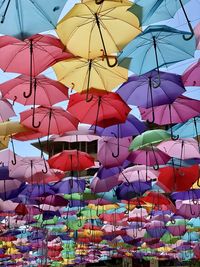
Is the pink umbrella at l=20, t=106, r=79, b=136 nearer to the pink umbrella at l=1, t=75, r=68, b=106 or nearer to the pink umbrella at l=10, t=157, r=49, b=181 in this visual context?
the pink umbrella at l=1, t=75, r=68, b=106

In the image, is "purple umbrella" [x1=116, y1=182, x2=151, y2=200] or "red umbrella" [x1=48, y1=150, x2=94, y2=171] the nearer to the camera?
"red umbrella" [x1=48, y1=150, x2=94, y2=171]

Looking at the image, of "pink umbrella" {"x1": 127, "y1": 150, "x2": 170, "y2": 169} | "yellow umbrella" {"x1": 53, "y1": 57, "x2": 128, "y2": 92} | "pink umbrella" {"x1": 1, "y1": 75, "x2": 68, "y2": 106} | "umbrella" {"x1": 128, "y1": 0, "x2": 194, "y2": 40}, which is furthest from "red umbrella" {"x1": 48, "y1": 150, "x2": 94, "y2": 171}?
"umbrella" {"x1": 128, "y1": 0, "x2": 194, "y2": 40}

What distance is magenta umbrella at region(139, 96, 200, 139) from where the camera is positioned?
6023 mm

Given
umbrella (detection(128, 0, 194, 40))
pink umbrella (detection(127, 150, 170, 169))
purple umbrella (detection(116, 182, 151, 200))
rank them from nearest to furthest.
→ umbrella (detection(128, 0, 194, 40))
pink umbrella (detection(127, 150, 170, 169))
purple umbrella (detection(116, 182, 151, 200))

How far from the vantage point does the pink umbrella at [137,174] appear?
8.61 m

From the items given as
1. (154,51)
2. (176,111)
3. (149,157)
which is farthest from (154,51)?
(149,157)

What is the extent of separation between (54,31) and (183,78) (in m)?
1.62

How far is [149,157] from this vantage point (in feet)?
26.4

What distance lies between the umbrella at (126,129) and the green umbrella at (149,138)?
0.62 ft

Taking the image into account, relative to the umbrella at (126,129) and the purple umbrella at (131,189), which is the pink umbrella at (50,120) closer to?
the umbrella at (126,129)

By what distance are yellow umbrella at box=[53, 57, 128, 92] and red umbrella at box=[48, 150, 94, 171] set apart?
108 inches

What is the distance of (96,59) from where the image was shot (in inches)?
194

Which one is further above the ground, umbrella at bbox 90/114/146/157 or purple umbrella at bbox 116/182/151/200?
umbrella at bbox 90/114/146/157

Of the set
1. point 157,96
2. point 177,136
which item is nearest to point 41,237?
point 177,136
